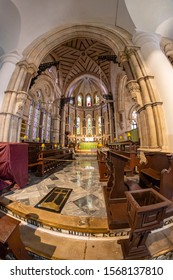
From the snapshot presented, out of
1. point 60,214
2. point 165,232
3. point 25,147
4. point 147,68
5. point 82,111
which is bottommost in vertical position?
point 165,232

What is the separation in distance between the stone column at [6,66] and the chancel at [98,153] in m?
0.04

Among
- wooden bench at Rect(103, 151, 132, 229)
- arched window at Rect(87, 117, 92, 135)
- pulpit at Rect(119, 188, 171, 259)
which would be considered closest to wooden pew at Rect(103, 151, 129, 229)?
wooden bench at Rect(103, 151, 132, 229)

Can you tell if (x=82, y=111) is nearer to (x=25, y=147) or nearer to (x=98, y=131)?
(x=98, y=131)

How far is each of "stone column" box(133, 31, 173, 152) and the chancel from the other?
32 mm

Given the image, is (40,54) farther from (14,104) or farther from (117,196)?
(117,196)

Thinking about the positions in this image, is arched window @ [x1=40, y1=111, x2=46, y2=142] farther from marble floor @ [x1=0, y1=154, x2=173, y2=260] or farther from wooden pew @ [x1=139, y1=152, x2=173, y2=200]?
wooden pew @ [x1=139, y1=152, x2=173, y2=200]

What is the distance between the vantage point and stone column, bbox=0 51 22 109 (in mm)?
4918

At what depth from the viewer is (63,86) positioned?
14570 mm

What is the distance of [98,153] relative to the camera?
18.7ft

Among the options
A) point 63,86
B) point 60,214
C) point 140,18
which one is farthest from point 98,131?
point 60,214

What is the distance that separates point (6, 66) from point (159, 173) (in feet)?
25.6

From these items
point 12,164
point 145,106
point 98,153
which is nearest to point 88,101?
point 98,153

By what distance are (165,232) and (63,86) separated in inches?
651
